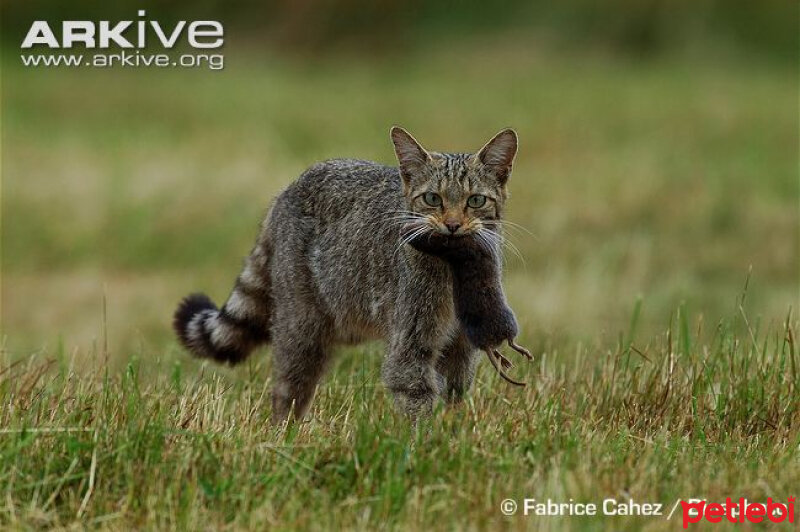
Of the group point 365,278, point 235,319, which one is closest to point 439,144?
point 235,319

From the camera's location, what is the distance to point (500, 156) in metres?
6.14

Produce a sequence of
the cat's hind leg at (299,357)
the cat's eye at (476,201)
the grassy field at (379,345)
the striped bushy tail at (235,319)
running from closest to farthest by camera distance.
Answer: the grassy field at (379,345) → the cat's eye at (476,201) → the cat's hind leg at (299,357) → the striped bushy tail at (235,319)

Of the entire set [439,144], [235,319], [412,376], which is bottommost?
[412,376]

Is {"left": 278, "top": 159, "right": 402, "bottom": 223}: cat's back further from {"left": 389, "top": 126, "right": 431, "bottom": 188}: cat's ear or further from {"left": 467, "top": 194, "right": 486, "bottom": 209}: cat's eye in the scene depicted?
{"left": 467, "top": 194, "right": 486, "bottom": 209}: cat's eye

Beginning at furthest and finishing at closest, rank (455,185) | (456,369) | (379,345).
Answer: (379,345) → (456,369) → (455,185)

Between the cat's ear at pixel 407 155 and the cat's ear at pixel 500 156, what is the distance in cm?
24

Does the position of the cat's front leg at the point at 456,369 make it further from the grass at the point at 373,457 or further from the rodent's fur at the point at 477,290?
the rodent's fur at the point at 477,290

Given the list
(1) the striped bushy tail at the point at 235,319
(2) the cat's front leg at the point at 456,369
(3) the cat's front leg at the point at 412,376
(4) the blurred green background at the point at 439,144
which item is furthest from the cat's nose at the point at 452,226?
(4) the blurred green background at the point at 439,144

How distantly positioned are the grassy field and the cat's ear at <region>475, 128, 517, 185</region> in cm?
97

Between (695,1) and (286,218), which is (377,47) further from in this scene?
(286,218)

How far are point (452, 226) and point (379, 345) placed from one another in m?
1.86

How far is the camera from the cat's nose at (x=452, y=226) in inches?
231

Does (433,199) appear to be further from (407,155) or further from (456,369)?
(456,369)

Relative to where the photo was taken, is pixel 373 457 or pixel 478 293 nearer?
pixel 373 457
